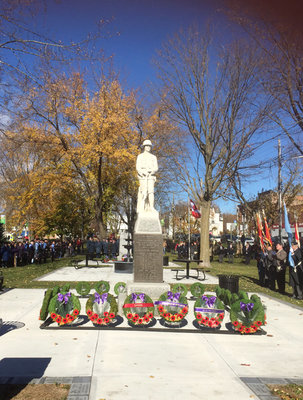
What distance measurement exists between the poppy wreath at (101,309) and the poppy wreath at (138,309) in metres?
0.29

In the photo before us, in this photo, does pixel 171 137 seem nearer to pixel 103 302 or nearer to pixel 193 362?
pixel 103 302

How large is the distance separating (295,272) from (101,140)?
1729 centimetres

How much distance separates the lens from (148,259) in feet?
31.3

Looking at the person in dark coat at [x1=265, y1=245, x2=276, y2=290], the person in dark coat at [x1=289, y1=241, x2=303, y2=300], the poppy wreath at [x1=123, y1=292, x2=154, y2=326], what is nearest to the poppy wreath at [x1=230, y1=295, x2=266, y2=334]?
the poppy wreath at [x1=123, y1=292, x2=154, y2=326]

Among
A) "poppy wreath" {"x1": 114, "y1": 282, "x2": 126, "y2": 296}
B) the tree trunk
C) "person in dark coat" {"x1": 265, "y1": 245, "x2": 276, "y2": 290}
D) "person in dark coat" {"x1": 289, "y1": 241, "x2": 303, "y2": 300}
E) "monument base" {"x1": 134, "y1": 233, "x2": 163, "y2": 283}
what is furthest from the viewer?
the tree trunk

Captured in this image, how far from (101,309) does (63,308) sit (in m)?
0.78

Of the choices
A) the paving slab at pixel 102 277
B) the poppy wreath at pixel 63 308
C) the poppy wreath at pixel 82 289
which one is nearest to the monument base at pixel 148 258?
the poppy wreath at pixel 82 289

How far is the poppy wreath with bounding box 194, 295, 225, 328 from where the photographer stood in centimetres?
740

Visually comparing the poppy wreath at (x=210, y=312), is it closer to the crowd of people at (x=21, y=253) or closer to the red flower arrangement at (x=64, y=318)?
the red flower arrangement at (x=64, y=318)

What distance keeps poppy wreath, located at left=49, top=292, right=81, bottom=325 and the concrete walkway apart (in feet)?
0.80

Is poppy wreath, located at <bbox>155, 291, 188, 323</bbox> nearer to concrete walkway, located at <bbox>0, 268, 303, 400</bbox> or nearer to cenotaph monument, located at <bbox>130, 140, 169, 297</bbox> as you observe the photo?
concrete walkway, located at <bbox>0, 268, 303, 400</bbox>

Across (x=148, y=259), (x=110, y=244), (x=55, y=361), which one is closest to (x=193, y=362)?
(x=55, y=361)

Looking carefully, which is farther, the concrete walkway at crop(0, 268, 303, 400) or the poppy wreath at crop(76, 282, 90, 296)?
the poppy wreath at crop(76, 282, 90, 296)

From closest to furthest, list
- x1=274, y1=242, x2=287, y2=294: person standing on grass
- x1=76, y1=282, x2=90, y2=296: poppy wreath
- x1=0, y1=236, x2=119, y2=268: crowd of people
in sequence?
x1=76, y1=282, x2=90, y2=296: poppy wreath < x1=274, y1=242, x2=287, y2=294: person standing on grass < x1=0, y1=236, x2=119, y2=268: crowd of people
